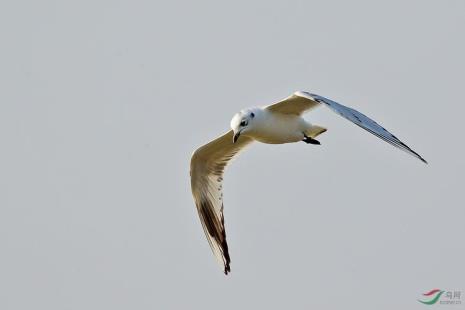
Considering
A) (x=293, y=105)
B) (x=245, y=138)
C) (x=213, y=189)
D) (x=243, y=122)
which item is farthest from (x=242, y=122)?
(x=213, y=189)

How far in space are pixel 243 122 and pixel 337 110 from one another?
151cm

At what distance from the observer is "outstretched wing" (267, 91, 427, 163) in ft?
37.8

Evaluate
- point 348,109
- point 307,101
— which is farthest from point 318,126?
point 348,109

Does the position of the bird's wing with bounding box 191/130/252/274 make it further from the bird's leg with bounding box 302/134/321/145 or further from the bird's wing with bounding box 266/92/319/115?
the bird's wing with bounding box 266/92/319/115

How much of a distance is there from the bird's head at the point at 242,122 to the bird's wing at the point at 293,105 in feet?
1.31

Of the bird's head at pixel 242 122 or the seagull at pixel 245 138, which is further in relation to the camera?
the bird's head at pixel 242 122

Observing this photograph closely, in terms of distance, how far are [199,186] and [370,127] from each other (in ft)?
12.2

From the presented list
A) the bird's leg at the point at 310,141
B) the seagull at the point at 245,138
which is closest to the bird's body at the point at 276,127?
the seagull at the point at 245,138

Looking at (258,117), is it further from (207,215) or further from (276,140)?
(207,215)

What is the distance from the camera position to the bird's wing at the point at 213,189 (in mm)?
14727

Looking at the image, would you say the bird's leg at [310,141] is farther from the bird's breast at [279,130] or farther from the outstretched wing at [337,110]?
the outstretched wing at [337,110]

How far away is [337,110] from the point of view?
1192cm

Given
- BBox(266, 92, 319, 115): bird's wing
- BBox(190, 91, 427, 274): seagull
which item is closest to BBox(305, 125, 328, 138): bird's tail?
BBox(190, 91, 427, 274): seagull

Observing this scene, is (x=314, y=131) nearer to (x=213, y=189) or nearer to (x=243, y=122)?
(x=243, y=122)
